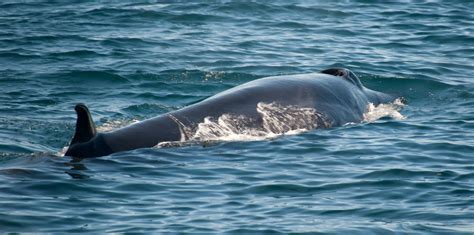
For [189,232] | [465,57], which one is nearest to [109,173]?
[189,232]

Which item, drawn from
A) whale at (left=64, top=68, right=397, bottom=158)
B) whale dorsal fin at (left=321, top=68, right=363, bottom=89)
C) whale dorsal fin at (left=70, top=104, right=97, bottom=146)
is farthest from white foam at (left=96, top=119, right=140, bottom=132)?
whale dorsal fin at (left=321, top=68, right=363, bottom=89)

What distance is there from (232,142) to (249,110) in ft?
2.57

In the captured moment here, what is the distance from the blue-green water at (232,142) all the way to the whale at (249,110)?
26cm

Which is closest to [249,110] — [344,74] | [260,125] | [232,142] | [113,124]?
[260,125]

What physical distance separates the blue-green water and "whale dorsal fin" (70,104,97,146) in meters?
0.34

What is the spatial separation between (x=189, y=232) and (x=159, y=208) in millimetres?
951

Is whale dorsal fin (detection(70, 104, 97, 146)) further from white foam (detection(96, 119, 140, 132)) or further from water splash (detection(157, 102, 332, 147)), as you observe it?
white foam (detection(96, 119, 140, 132))

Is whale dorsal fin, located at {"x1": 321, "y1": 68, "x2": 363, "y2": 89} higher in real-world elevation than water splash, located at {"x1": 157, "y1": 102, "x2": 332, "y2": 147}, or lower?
higher

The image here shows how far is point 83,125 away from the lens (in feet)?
41.6

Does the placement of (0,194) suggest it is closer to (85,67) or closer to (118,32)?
(85,67)

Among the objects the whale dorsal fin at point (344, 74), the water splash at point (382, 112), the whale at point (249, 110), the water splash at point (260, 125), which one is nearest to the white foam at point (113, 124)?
the whale at point (249, 110)

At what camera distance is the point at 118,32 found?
26391 mm

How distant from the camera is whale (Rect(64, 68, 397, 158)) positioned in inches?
515

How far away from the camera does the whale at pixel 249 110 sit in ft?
42.9
